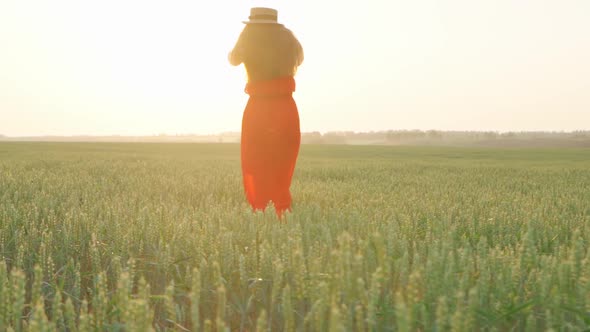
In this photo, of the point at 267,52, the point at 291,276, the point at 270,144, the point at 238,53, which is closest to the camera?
the point at 291,276

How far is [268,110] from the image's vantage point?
3959 millimetres

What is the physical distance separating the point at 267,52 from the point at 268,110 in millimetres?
502

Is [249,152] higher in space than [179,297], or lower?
higher

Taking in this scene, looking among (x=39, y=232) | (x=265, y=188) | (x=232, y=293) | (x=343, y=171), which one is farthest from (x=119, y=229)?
(x=343, y=171)

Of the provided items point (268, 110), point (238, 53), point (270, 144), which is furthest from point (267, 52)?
point (270, 144)

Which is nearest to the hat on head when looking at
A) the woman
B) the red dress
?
the woman

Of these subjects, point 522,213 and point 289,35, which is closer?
point 522,213

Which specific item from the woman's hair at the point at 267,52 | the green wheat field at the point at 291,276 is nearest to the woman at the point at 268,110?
the woman's hair at the point at 267,52

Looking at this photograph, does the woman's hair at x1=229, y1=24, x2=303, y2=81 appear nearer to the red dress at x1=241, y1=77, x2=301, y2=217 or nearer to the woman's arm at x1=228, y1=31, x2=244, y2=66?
the woman's arm at x1=228, y1=31, x2=244, y2=66

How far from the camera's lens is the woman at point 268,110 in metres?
3.92

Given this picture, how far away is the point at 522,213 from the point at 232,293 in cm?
249

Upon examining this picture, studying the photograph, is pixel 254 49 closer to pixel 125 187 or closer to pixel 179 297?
pixel 125 187

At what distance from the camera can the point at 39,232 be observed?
2.62 meters

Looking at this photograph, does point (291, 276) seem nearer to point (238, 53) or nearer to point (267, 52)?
point (267, 52)
